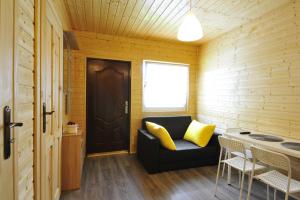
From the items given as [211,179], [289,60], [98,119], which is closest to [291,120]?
[289,60]

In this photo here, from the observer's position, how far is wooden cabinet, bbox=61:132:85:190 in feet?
7.37

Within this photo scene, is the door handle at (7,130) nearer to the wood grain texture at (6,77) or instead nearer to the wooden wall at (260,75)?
the wood grain texture at (6,77)

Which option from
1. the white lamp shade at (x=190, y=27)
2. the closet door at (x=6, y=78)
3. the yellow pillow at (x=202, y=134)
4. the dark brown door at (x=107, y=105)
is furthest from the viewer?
the dark brown door at (x=107, y=105)

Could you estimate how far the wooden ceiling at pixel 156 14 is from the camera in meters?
2.34

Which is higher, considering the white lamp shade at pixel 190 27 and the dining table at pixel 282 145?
the white lamp shade at pixel 190 27

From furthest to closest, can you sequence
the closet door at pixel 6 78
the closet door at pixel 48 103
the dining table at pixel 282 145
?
the dining table at pixel 282 145, the closet door at pixel 48 103, the closet door at pixel 6 78

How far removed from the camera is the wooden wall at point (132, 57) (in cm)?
336

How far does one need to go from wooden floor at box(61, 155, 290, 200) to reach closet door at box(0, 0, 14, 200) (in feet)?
4.89

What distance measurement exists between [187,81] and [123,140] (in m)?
2.06

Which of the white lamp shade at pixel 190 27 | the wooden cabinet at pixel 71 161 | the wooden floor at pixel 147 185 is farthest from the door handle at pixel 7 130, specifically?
the white lamp shade at pixel 190 27

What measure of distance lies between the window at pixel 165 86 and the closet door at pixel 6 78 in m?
3.02

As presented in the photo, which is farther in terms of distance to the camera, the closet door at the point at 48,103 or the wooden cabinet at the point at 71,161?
the wooden cabinet at the point at 71,161

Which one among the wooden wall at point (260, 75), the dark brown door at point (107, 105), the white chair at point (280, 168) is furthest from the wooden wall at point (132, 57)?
the white chair at point (280, 168)

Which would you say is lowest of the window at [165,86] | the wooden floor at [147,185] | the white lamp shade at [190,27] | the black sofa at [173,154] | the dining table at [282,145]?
the wooden floor at [147,185]
